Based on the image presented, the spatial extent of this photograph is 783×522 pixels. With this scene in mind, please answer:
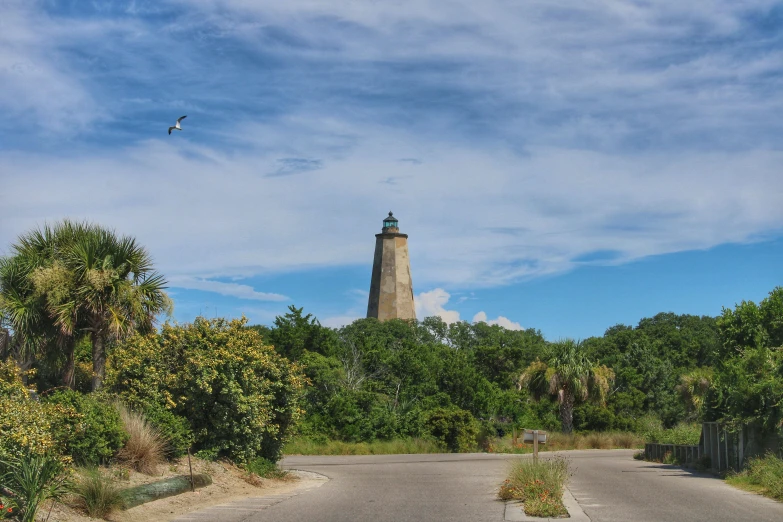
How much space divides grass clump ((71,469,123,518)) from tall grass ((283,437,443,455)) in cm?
2597

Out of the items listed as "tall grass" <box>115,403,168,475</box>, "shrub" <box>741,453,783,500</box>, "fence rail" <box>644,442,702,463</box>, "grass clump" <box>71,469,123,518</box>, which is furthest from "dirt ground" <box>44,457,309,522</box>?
"fence rail" <box>644,442,702,463</box>

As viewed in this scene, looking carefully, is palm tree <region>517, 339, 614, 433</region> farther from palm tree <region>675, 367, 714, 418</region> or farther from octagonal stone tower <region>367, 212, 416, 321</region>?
octagonal stone tower <region>367, 212, 416, 321</region>

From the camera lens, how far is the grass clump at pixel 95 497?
12547mm

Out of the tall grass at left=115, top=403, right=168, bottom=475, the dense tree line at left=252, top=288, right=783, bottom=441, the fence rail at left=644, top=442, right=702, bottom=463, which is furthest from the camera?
the dense tree line at left=252, top=288, right=783, bottom=441

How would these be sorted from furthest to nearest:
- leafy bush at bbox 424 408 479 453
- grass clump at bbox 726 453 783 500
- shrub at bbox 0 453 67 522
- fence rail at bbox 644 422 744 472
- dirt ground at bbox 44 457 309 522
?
leafy bush at bbox 424 408 479 453 < fence rail at bbox 644 422 744 472 < grass clump at bbox 726 453 783 500 < dirt ground at bbox 44 457 309 522 < shrub at bbox 0 453 67 522

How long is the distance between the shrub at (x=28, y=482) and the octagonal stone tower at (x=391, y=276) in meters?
78.4

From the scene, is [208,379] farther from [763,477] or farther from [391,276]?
[391,276]

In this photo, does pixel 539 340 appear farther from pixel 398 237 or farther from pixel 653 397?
pixel 653 397

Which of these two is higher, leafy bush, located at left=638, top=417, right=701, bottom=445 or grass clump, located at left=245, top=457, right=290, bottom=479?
leafy bush, located at left=638, top=417, right=701, bottom=445

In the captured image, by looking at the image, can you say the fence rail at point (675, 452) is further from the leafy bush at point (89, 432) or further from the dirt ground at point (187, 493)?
the leafy bush at point (89, 432)

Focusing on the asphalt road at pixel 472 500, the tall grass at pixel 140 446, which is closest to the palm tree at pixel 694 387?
the asphalt road at pixel 472 500

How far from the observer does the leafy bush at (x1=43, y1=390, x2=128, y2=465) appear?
46.5 feet

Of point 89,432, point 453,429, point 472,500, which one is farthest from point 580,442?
point 89,432

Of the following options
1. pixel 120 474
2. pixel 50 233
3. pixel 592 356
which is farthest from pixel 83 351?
pixel 592 356
